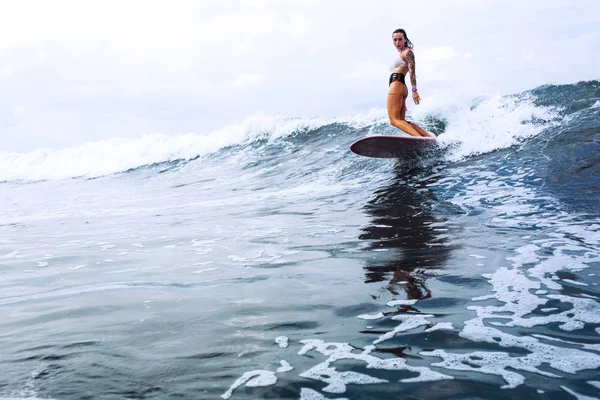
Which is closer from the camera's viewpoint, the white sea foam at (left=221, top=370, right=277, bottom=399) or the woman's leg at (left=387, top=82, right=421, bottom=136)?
the white sea foam at (left=221, top=370, right=277, bottom=399)

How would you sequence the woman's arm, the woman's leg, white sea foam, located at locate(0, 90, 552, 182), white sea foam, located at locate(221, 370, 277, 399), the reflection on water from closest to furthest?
white sea foam, located at locate(221, 370, 277, 399), the reflection on water, the woman's arm, the woman's leg, white sea foam, located at locate(0, 90, 552, 182)

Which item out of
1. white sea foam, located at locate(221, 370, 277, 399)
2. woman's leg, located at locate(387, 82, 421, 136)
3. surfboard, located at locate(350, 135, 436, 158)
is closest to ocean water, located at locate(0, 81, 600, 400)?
white sea foam, located at locate(221, 370, 277, 399)

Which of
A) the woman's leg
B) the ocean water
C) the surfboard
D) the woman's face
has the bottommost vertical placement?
the ocean water

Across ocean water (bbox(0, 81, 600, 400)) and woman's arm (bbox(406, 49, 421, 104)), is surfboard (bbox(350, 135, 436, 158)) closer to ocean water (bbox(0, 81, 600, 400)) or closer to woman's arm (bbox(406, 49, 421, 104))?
ocean water (bbox(0, 81, 600, 400))

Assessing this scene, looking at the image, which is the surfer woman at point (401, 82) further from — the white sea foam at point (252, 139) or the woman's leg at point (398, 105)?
the white sea foam at point (252, 139)

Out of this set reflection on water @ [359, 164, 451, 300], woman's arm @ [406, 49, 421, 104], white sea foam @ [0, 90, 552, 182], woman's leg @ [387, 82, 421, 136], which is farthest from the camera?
white sea foam @ [0, 90, 552, 182]

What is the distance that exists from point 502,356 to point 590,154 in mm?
6265

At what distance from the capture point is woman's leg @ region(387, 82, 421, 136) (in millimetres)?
8672

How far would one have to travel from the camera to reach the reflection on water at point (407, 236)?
336 cm

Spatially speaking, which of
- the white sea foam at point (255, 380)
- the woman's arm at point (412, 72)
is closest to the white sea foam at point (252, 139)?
the woman's arm at point (412, 72)

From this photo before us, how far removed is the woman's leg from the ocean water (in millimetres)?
880

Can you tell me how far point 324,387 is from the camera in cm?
196

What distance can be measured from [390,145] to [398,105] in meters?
0.71

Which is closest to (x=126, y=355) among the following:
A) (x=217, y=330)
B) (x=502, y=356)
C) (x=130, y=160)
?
(x=217, y=330)
